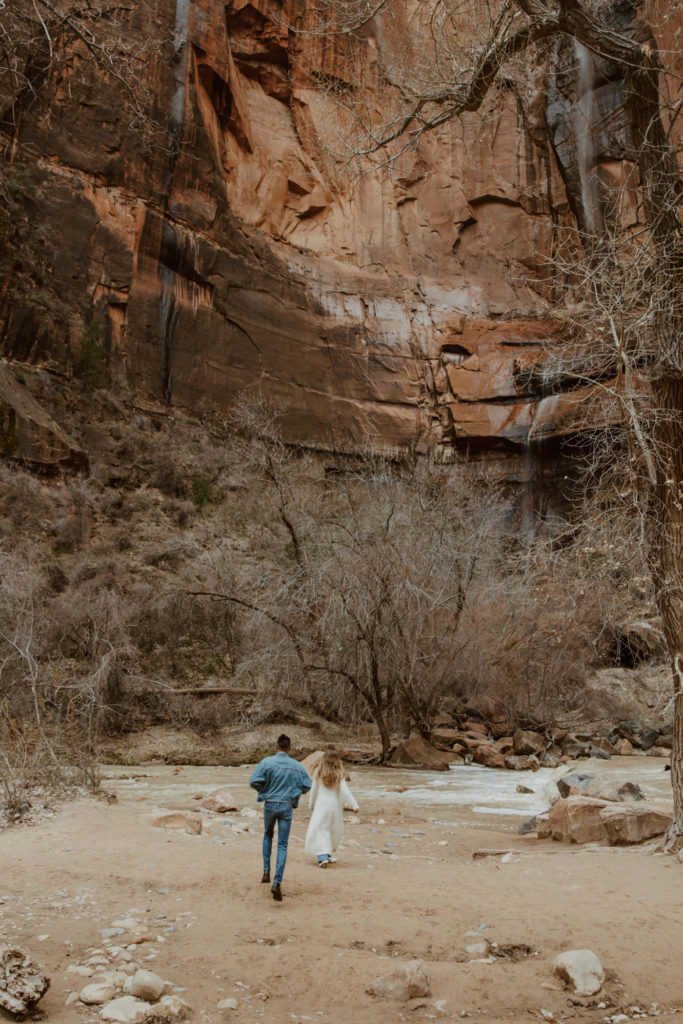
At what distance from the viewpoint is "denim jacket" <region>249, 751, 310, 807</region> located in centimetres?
561

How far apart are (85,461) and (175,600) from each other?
Answer: 865 centimetres

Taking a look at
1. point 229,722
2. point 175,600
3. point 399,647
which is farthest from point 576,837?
point 175,600

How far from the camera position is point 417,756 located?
13.9 m

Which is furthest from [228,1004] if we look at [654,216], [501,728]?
[501,728]

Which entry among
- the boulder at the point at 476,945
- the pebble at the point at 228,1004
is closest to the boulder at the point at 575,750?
the boulder at the point at 476,945

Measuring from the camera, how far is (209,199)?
1230 inches

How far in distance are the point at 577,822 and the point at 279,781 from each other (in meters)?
3.40

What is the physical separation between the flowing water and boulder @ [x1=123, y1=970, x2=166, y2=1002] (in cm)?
627

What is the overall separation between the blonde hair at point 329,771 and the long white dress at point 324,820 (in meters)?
0.03

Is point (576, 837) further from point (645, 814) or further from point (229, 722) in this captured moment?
point (229, 722)

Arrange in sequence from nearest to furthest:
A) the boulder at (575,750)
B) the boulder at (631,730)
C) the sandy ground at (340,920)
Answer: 1. the sandy ground at (340,920)
2. the boulder at (575,750)
3. the boulder at (631,730)

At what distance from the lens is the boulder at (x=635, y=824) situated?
22.7ft

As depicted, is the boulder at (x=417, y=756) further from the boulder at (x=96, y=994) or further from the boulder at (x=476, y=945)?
the boulder at (x=96, y=994)

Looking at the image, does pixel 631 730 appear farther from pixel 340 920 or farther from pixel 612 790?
pixel 340 920
